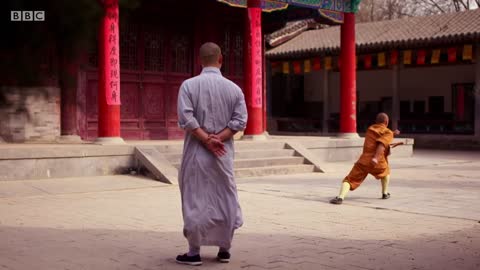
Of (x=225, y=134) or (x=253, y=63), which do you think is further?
(x=253, y=63)

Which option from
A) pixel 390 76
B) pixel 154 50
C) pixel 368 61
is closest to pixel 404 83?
pixel 390 76

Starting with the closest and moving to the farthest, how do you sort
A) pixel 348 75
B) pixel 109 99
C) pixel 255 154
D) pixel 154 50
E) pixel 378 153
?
pixel 378 153 < pixel 109 99 < pixel 255 154 < pixel 154 50 < pixel 348 75

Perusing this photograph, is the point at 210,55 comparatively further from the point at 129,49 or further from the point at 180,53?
the point at 180,53

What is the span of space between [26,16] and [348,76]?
1279cm

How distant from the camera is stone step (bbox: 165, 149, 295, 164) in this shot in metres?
10.8

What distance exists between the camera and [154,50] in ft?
44.8

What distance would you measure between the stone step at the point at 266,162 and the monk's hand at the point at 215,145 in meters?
6.12

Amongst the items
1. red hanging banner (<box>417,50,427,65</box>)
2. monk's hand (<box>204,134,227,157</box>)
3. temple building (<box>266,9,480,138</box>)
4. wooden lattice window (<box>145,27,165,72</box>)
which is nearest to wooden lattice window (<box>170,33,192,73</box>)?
wooden lattice window (<box>145,27,165,72</box>)

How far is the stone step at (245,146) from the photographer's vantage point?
10914mm

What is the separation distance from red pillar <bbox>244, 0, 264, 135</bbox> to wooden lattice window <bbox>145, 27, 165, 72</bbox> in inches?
79.9

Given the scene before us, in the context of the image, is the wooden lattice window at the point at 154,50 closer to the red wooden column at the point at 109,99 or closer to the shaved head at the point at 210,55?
the red wooden column at the point at 109,99

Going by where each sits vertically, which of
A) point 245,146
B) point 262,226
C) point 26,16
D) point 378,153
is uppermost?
point 26,16

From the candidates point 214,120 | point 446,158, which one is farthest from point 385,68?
point 214,120

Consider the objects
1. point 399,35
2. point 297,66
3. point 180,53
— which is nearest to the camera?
point 180,53
